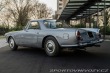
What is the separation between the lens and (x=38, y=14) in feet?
251

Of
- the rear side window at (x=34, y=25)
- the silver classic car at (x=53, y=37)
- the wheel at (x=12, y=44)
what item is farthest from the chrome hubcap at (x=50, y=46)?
the wheel at (x=12, y=44)

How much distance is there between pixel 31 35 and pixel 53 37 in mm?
1295

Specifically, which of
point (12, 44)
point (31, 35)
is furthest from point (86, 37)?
point (12, 44)

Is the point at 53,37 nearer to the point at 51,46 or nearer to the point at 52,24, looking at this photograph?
the point at 51,46

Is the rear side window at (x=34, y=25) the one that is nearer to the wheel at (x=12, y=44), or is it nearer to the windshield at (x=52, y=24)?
the windshield at (x=52, y=24)

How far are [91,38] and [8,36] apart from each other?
4516 mm

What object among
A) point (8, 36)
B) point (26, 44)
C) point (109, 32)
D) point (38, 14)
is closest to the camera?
point (26, 44)

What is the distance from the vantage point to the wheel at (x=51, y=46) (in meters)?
9.05

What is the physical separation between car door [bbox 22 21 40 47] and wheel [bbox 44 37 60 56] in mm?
642

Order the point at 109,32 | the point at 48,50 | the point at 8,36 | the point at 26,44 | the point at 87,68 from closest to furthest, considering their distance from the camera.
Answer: the point at 87,68 < the point at 48,50 < the point at 26,44 < the point at 8,36 < the point at 109,32

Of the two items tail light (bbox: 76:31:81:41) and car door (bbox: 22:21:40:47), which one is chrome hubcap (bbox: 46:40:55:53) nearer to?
car door (bbox: 22:21:40:47)

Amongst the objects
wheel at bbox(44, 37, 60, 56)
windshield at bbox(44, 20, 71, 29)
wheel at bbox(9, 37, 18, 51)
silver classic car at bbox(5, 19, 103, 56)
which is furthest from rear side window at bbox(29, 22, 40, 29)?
wheel at bbox(9, 37, 18, 51)

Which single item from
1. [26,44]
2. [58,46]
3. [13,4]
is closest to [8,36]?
[26,44]

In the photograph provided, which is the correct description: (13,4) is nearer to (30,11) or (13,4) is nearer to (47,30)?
(30,11)
